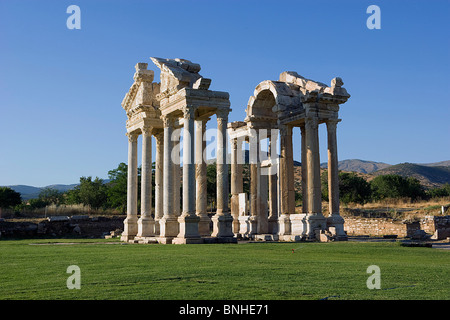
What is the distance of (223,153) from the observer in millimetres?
27078

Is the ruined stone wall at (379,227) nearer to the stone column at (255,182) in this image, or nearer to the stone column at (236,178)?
the stone column at (255,182)

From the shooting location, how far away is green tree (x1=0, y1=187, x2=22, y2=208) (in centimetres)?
6538

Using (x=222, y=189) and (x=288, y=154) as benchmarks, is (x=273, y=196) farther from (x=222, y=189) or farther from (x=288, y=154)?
(x=222, y=189)

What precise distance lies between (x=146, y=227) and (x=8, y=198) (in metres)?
42.5

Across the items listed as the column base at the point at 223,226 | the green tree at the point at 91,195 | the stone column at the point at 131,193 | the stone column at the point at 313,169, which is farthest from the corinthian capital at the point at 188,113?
the green tree at the point at 91,195

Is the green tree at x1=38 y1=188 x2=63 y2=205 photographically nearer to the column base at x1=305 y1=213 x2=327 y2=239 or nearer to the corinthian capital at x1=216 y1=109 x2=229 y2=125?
the corinthian capital at x1=216 y1=109 x2=229 y2=125

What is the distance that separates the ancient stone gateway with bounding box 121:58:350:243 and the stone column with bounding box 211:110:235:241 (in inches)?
2.1

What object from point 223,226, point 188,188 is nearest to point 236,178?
point 223,226

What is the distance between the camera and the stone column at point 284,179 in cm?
3014

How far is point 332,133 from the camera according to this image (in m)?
29.6

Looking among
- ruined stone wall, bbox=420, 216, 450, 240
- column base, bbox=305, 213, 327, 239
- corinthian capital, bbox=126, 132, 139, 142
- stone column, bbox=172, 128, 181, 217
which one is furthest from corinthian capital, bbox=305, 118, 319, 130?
ruined stone wall, bbox=420, 216, 450, 240
